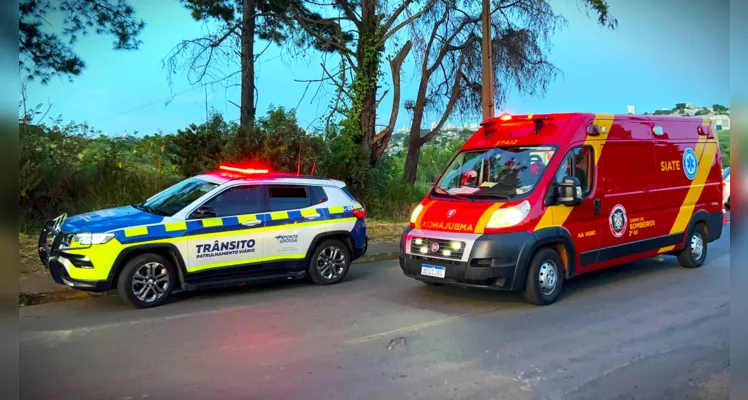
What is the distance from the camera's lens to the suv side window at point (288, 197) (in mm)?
8281

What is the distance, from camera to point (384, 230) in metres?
14.6

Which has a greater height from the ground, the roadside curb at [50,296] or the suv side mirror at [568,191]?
the suv side mirror at [568,191]

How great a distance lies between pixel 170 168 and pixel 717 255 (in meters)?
11.8

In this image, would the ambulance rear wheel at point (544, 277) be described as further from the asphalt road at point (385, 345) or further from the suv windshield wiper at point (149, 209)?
the suv windshield wiper at point (149, 209)

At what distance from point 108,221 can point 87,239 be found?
406mm

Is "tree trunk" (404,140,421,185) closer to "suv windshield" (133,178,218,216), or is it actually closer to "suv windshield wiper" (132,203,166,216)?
"suv windshield" (133,178,218,216)

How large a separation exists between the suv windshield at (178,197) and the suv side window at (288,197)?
0.81 m

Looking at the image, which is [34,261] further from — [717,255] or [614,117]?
[717,255]

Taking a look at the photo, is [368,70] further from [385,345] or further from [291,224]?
[385,345]

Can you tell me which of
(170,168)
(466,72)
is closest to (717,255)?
(466,72)

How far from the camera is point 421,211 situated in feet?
26.0

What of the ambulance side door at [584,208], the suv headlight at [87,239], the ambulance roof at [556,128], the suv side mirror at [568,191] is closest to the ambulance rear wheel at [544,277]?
the ambulance side door at [584,208]

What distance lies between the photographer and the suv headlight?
22.4ft

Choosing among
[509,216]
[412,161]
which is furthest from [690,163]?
[412,161]
